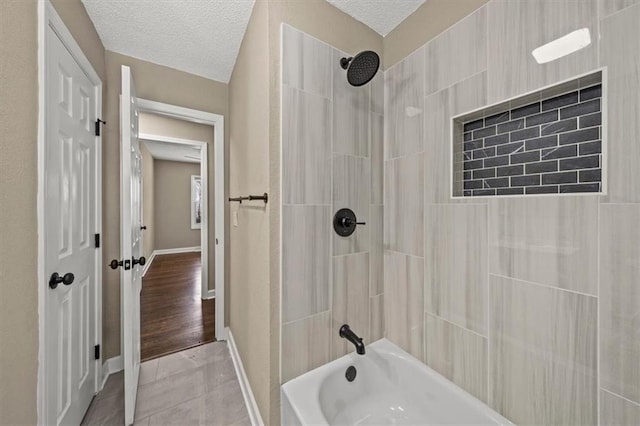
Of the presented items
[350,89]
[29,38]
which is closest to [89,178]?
[29,38]

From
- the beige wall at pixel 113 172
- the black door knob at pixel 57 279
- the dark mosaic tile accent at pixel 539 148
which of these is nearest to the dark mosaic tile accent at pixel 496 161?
the dark mosaic tile accent at pixel 539 148

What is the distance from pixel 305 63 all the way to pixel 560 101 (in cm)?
113

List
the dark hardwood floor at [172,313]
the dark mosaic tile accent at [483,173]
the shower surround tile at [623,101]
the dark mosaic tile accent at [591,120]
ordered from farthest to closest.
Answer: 1. the dark hardwood floor at [172,313]
2. the dark mosaic tile accent at [483,173]
3. the dark mosaic tile accent at [591,120]
4. the shower surround tile at [623,101]

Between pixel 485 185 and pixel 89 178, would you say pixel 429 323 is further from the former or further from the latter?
pixel 89 178

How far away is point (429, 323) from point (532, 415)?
49 cm

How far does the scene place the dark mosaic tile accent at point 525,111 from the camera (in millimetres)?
1008

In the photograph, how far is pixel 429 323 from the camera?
1339 millimetres

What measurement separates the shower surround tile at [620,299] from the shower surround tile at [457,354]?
0.40 metres

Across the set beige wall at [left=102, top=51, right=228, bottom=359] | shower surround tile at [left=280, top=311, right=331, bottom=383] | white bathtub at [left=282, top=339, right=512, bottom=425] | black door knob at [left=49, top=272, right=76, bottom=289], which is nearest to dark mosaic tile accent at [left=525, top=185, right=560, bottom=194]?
white bathtub at [left=282, top=339, right=512, bottom=425]

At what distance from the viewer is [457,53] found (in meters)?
1.20

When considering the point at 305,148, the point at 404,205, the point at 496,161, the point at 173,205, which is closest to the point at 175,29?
the point at 305,148

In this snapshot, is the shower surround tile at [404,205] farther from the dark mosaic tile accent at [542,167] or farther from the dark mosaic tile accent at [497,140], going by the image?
the dark mosaic tile accent at [542,167]

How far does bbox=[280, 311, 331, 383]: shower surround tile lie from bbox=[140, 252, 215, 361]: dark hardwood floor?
1.53 metres

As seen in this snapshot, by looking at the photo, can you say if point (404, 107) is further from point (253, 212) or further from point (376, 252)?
point (253, 212)
